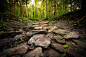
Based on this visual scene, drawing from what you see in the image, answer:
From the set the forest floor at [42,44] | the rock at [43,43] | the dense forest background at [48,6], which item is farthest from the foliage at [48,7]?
the rock at [43,43]

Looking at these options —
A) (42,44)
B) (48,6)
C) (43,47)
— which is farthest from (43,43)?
(48,6)

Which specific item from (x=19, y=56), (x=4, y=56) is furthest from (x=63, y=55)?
(x=4, y=56)

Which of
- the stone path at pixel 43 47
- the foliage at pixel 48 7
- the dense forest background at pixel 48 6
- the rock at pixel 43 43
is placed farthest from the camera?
the foliage at pixel 48 7

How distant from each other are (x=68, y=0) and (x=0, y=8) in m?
13.5

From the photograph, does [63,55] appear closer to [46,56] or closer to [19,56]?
[46,56]

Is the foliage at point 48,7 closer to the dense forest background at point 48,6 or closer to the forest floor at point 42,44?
the dense forest background at point 48,6

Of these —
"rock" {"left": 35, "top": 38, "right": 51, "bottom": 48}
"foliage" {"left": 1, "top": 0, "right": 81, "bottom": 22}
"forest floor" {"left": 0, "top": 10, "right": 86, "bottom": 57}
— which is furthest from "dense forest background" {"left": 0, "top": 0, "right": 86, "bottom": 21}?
"rock" {"left": 35, "top": 38, "right": 51, "bottom": 48}

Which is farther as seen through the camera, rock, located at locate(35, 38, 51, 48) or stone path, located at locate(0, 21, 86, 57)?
rock, located at locate(35, 38, 51, 48)

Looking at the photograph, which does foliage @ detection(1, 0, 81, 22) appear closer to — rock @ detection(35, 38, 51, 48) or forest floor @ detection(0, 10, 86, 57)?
forest floor @ detection(0, 10, 86, 57)

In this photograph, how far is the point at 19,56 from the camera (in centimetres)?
141

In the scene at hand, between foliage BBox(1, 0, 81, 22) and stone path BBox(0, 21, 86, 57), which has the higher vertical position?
foliage BBox(1, 0, 81, 22)

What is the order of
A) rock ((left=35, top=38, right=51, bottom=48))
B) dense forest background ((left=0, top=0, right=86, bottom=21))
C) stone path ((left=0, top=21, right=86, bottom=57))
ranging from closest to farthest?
1. stone path ((left=0, top=21, right=86, bottom=57))
2. rock ((left=35, top=38, right=51, bottom=48))
3. dense forest background ((left=0, top=0, right=86, bottom=21))

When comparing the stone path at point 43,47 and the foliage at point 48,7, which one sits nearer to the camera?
the stone path at point 43,47

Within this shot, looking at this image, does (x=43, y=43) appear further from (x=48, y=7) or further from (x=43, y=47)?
(x=48, y=7)
